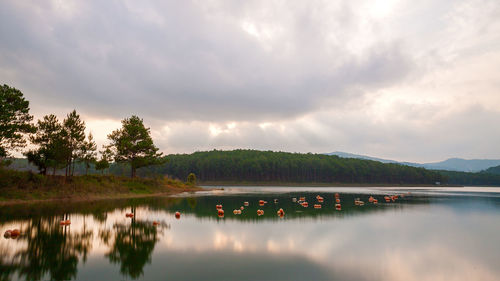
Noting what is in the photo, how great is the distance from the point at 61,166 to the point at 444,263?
164 feet

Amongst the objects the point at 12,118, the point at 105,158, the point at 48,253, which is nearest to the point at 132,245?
the point at 48,253

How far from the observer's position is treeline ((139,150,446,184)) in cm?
15875

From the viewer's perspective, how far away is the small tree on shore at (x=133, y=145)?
207 feet

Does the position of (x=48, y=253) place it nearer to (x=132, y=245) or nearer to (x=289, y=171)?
(x=132, y=245)

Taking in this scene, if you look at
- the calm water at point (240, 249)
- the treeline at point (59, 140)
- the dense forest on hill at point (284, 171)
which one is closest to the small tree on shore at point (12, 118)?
the treeline at point (59, 140)

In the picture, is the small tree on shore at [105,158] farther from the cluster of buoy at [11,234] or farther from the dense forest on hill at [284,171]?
the dense forest on hill at [284,171]

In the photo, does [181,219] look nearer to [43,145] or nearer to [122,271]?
[122,271]

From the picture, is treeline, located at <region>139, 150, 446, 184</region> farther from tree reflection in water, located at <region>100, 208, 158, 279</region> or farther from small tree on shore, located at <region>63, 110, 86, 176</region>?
tree reflection in water, located at <region>100, 208, 158, 279</region>

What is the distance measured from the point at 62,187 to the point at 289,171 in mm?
131468

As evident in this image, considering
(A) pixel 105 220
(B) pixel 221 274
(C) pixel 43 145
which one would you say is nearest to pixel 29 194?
(C) pixel 43 145

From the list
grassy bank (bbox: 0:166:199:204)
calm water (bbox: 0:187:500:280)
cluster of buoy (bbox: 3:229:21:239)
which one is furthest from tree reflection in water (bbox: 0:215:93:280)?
grassy bank (bbox: 0:166:199:204)

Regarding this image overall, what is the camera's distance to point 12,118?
3688 cm

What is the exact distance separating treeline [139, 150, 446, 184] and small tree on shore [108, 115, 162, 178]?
92.3 m

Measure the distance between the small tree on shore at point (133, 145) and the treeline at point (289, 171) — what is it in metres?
92.3
